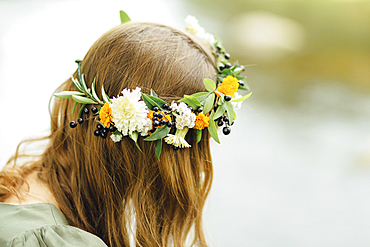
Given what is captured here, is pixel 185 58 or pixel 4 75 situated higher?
pixel 185 58

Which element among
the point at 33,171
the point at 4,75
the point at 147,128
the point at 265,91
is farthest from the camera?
the point at 265,91

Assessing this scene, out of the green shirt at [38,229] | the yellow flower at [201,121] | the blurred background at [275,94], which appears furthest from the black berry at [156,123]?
the blurred background at [275,94]

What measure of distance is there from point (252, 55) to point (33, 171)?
2.12 meters

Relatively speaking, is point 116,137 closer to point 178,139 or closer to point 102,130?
point 102,130

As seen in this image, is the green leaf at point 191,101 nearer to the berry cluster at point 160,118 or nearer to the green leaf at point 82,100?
the berry cluster at point 160,118

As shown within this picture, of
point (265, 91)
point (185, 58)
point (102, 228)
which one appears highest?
point (185, 58)

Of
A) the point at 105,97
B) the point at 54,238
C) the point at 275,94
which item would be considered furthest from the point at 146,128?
the point at 275,94

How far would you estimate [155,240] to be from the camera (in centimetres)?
84

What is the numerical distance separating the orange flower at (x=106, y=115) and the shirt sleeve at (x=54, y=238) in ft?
0.99

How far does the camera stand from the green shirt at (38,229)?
26.2 inches

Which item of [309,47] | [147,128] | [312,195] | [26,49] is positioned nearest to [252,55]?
[309,47]

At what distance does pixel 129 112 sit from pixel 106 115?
7 cm

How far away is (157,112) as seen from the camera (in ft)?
2.48

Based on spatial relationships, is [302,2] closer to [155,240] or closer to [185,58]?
[185,58]
